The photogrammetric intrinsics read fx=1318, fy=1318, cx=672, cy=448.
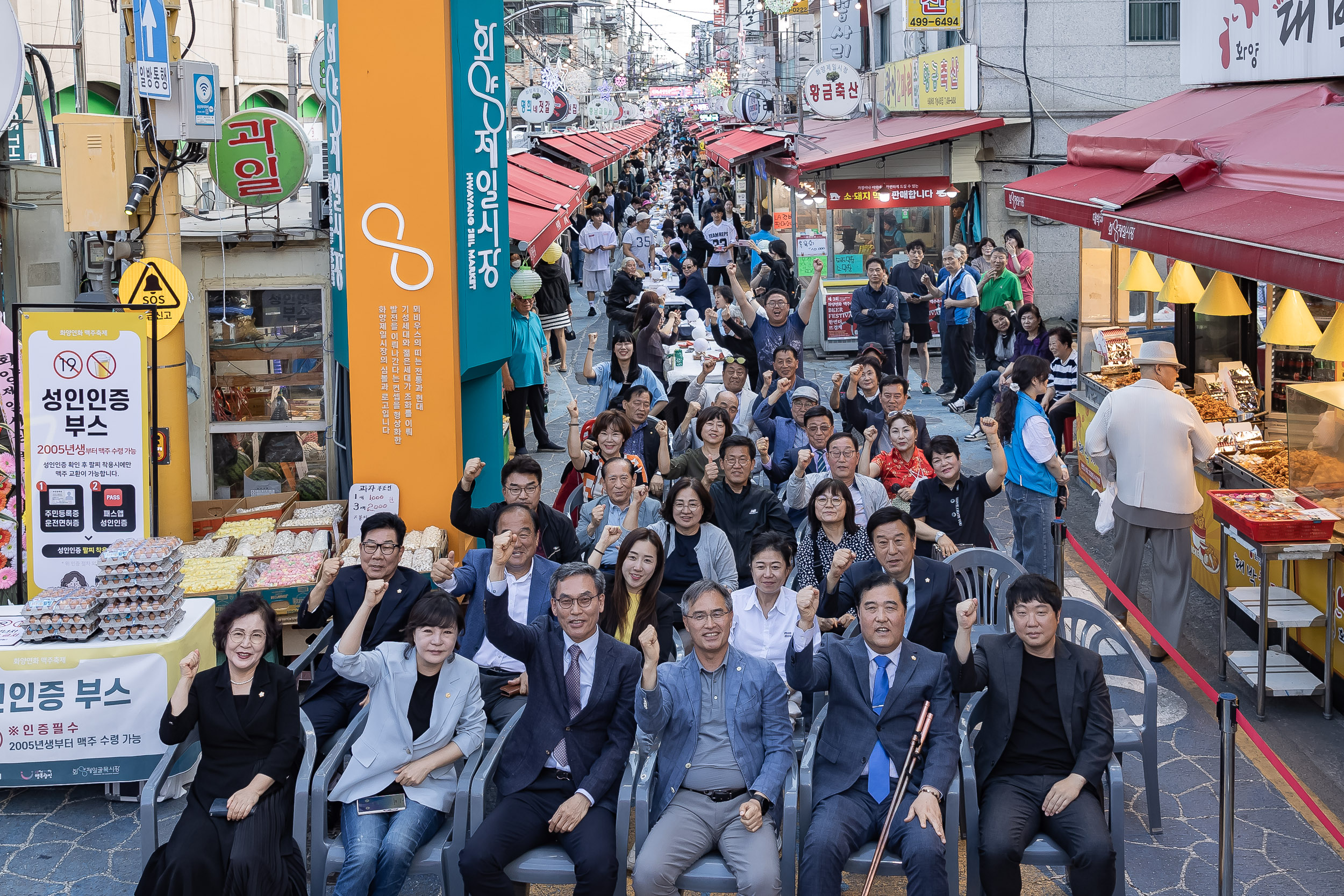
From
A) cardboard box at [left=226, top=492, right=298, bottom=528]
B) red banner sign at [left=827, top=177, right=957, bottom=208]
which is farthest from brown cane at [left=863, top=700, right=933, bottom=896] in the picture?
red banner sign at [left=827, top=177, right=957, bottom=208]

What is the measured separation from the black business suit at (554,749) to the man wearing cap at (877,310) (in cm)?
997

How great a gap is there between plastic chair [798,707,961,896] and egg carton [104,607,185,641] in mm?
3317

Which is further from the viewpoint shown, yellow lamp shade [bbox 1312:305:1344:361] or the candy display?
the candy display

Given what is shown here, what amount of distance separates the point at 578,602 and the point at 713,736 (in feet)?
2.58

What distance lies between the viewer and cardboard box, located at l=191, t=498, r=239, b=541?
30.7ft

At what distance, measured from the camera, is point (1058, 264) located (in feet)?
66.9

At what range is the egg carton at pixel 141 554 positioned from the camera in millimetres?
6539

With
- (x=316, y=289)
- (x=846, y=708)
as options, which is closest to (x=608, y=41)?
(x=316, y=289)

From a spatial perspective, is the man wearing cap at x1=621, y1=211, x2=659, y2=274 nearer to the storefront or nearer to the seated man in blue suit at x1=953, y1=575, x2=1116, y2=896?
the storefront

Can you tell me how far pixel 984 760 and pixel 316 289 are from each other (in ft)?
22.1

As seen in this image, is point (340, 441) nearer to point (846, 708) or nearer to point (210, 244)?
point (210, 244)

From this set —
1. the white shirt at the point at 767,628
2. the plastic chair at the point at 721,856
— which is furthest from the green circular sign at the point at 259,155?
the plastic chair at the point at 721,856

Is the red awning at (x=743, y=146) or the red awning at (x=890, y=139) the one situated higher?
the red awning at (x=743, y=146)

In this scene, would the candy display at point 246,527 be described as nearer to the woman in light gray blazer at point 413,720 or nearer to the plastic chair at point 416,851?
the woman in light gray blazer at point 413,720
